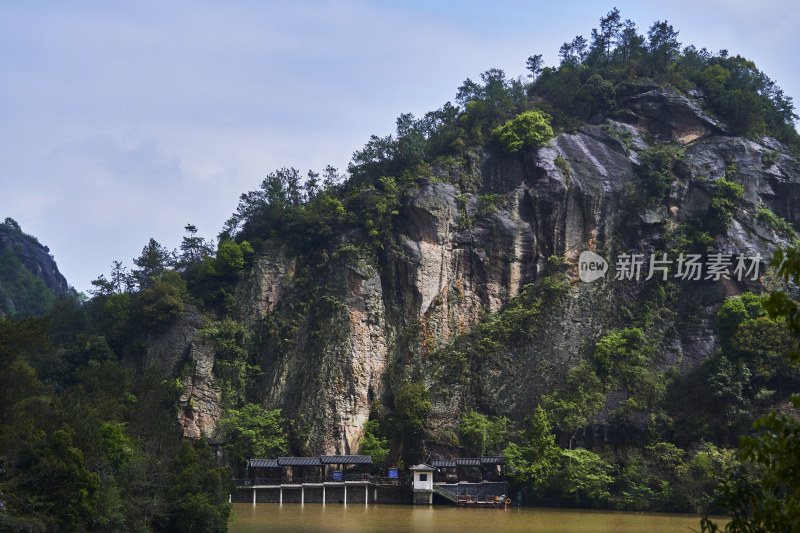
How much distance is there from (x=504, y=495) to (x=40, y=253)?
264 ft

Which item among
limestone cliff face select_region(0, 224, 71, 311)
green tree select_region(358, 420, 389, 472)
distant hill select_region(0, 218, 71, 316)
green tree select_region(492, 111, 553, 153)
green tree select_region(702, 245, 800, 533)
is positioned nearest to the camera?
green tree select_region(702, 245, 800, 533)

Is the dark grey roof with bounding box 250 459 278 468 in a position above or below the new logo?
below

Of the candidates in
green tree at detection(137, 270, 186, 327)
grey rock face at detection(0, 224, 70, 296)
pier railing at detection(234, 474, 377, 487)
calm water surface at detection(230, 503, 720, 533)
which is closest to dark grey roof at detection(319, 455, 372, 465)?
pier railing at detection(234, 474, 377, 487)

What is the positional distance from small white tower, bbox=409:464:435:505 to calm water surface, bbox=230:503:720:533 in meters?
1.24

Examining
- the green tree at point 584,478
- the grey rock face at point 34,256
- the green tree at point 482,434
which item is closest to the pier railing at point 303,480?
the green tree at point 482,434

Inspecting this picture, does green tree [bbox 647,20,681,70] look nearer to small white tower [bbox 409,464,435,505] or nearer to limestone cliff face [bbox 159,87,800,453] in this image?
limestone cliff face [bbox 159,87,800,453]

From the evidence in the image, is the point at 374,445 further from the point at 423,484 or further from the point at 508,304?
the point at 508,304

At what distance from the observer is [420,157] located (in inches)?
2515

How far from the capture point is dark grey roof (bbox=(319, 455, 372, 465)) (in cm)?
5028

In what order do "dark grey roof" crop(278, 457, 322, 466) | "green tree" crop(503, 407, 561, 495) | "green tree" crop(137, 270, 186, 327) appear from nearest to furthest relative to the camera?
1. "green tree" crop(503, 407, 561, 495)
2. "dark grey roof" crop(278, 457, 322, 466)
3. "green tree" crop(137, 270, 186, 327)

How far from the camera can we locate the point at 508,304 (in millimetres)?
58875

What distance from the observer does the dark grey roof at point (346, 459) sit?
→ 165 feet

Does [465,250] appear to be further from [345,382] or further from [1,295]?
[1,295]

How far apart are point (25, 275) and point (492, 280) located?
6062 cm
